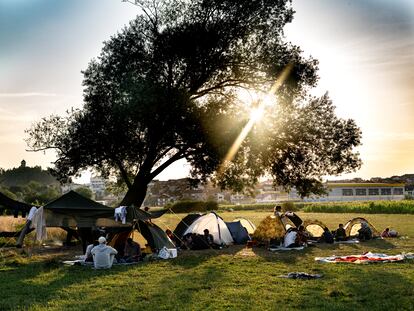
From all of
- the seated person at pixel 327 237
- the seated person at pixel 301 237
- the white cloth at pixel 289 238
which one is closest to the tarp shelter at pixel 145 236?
the white cloth at pixel 289 238

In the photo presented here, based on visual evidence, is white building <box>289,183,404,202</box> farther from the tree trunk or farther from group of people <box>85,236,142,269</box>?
group of people <box>85,236,142,269</box>

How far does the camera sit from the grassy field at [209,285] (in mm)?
11555

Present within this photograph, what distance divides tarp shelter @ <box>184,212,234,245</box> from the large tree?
3.45 meters

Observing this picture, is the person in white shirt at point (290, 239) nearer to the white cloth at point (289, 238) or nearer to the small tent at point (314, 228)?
the white cloth at point (289, 238)

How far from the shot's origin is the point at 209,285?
1391 centimetres

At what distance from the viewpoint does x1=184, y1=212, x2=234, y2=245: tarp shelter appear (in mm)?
→ 25125

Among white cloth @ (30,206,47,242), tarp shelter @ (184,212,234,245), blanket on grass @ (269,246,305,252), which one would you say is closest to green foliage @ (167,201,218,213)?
tarp shelter @ (184,212,234,245)

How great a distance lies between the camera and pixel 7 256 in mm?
21344

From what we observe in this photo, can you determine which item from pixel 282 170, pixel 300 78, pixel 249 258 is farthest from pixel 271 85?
pixel 249 258

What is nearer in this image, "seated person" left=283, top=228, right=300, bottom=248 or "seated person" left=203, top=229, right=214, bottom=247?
"seated person" left=283, top=228, right=300, bottom=248

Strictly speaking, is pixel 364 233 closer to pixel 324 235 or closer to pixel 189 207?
pixel 324 235

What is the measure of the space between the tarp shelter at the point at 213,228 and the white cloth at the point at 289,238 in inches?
131

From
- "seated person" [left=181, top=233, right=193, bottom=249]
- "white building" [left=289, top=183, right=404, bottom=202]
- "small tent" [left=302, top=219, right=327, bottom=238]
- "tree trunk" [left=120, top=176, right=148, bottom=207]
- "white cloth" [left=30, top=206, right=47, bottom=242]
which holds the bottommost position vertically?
"seated person" [left=181, top=233, right=193, bottom=249]

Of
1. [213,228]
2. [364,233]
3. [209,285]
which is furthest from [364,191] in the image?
[209,285]
